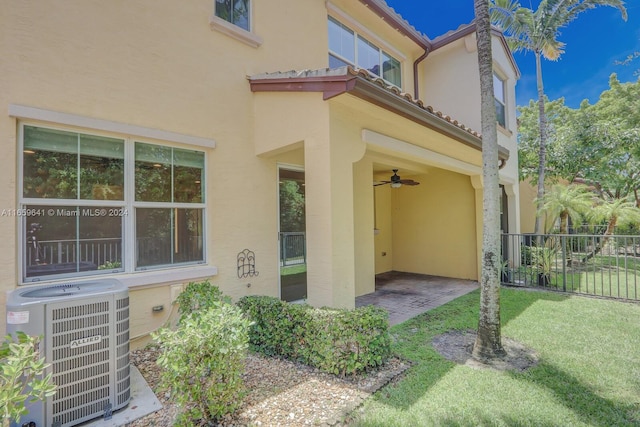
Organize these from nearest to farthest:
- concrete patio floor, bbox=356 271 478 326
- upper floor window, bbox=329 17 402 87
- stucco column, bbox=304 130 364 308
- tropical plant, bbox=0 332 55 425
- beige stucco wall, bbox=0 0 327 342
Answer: tropical plant, bbox=0 332 55 425 < beige stucco wall, bbox=0 0 327 342 < stucco column, bbox=304 130 364 308 < concrete patio floor, bbox=356 271 478 326 < upper floor window, bbox=329 17 402 87

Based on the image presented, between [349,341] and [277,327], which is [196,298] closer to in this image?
[277,327]

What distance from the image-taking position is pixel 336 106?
213 inches

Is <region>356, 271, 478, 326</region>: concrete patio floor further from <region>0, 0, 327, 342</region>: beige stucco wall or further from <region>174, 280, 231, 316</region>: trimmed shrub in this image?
<region>174, 280, 231, 316</region>: trimmed shrub

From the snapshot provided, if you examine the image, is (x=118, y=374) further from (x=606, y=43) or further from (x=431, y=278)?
(x=606, y=43)

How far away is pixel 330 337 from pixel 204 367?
182cm

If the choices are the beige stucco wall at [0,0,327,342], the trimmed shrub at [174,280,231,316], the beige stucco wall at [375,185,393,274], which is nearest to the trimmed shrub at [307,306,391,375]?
the trimmed shrub at [174,280,231,316]

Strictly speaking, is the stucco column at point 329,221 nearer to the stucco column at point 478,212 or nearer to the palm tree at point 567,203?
the stucco column at point 478,212

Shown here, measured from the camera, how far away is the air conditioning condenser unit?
3318mm

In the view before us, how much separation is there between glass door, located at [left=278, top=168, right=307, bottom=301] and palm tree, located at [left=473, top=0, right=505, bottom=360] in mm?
4069

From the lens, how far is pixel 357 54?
32.9 ft

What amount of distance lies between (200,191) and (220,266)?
4.99 feet

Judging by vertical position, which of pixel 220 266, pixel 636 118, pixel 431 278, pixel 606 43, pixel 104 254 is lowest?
pixel 431 278

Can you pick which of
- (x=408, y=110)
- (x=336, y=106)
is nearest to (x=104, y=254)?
(x=336, y=106)

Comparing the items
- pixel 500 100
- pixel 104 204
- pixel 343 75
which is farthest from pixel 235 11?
pixel 500 100
